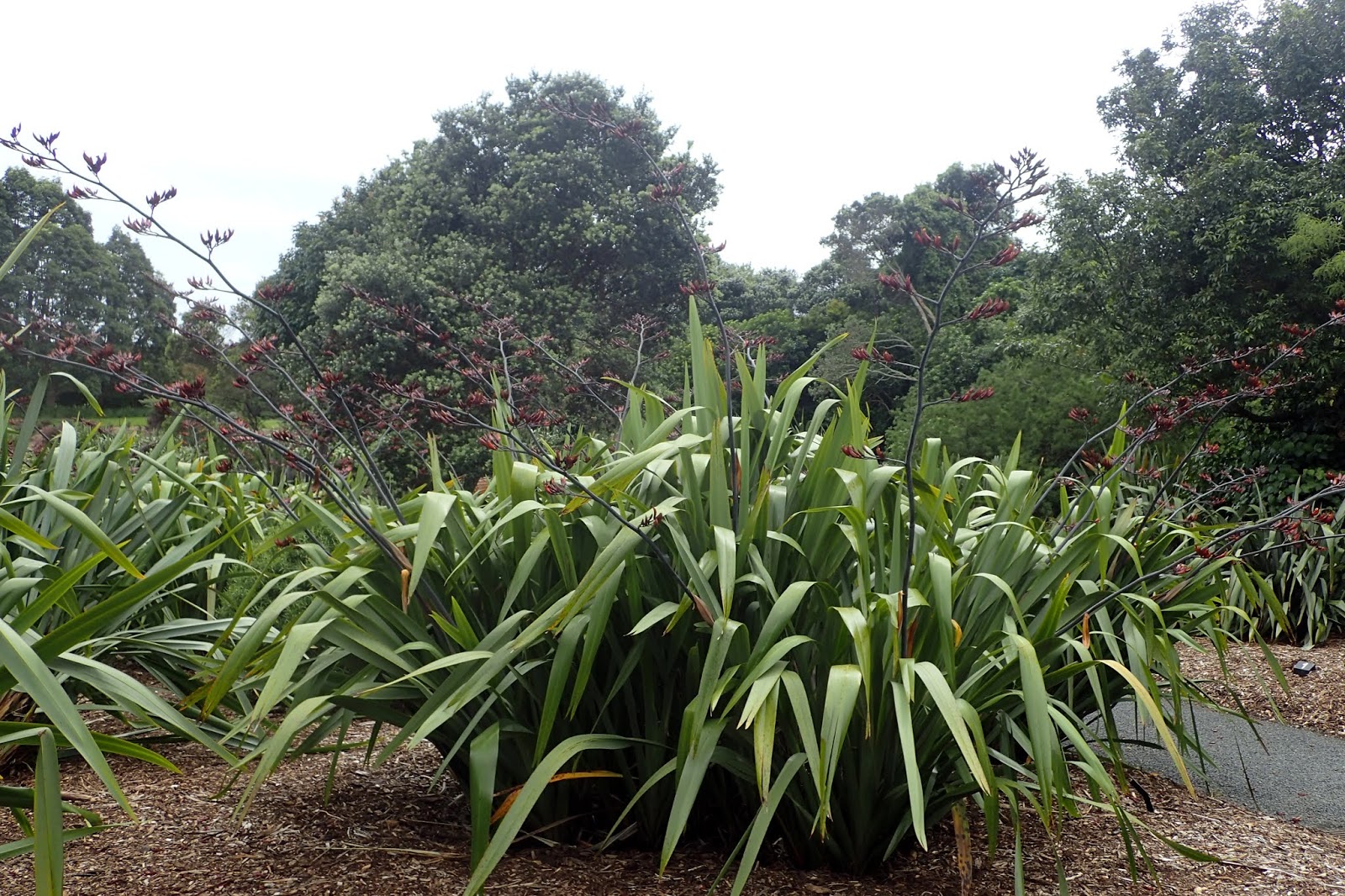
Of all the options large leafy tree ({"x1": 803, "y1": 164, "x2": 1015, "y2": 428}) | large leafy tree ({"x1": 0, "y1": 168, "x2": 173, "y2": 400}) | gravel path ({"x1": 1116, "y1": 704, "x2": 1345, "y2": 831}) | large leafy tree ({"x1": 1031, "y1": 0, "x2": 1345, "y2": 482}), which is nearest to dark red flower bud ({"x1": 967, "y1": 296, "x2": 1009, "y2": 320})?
gravel path ({"x1": 1116, "y1": 704, "x2": 1345, "y2": 831})

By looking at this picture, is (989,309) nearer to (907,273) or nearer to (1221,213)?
(1221,213)

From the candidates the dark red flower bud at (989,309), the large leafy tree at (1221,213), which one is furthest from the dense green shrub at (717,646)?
the large leafy tree at (1221,213)

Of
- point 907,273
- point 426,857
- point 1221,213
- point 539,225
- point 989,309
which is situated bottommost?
point 426,857

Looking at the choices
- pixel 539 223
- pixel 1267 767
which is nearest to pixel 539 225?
pixel 539 223

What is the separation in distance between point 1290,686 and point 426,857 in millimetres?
4789

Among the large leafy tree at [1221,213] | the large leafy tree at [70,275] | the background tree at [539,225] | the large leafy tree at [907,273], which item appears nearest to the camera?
the large leafy tree at [1221,213]

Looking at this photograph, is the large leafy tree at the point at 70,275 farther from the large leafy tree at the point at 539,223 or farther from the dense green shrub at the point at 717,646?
the dense green shrub at the point at 717,646

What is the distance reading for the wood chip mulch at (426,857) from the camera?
6.35ft

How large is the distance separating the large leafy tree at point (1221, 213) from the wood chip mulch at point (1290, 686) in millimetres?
3541

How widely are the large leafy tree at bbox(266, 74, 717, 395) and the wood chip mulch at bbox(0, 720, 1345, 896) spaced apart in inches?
517

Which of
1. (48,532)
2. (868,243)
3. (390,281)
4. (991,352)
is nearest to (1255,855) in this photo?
(48,532)

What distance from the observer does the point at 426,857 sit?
2059 mm

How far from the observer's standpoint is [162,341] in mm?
29922

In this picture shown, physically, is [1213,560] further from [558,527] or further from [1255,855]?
[558,527]
